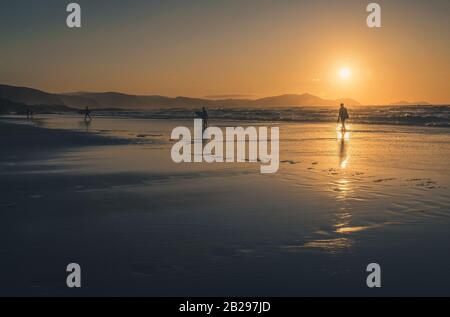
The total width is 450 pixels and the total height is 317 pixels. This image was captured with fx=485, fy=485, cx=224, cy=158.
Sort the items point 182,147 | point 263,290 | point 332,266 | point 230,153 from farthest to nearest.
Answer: point 182,147, point 230,153, point 332,266, point 263,290

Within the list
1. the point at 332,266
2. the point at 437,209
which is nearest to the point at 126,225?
the point at 332,266

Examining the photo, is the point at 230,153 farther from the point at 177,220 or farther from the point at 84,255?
the point at 84,255

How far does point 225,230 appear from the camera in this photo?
276 inches

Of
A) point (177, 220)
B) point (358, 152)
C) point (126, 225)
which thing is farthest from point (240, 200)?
point (358, 152)

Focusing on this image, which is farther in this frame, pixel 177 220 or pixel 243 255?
pixel 177 220

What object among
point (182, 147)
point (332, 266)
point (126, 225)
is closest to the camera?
point (332, 266)

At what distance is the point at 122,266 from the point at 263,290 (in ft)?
5.51

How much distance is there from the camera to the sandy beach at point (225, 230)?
5094 mm

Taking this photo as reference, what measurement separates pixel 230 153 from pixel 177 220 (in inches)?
A: 415

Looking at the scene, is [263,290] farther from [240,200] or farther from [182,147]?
[182,147]

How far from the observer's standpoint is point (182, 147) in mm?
20453

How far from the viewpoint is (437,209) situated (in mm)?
8156

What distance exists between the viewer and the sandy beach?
509 cm
